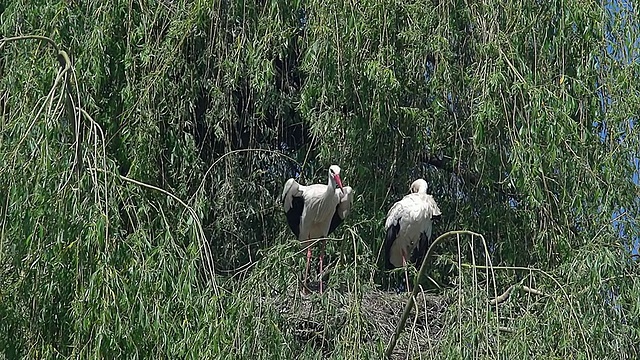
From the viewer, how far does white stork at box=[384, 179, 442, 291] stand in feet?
20.6

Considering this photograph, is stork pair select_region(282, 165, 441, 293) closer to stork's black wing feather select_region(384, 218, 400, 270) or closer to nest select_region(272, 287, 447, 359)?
stork's black wing feather select_region(384, 218, 400, 270)

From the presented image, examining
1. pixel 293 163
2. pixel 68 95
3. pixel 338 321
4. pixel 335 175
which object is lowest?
pixel 338 321

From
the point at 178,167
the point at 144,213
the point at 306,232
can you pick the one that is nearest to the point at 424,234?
the point at 306,232

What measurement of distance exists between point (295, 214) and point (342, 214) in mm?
258

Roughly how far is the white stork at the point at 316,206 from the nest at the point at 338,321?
2.42ft

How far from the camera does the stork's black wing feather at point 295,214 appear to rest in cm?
656

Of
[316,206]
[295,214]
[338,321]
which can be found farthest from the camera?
[316,206]

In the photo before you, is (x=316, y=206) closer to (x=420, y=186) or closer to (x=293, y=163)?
(x=293, y=163)

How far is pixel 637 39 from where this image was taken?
5.96 meters

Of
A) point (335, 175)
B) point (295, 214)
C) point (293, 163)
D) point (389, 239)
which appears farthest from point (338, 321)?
point (293, 163)

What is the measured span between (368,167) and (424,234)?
854mm

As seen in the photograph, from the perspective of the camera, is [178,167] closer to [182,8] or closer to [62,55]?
[182,8]

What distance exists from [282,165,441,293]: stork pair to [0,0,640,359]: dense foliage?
8cm

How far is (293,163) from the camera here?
673 cm
